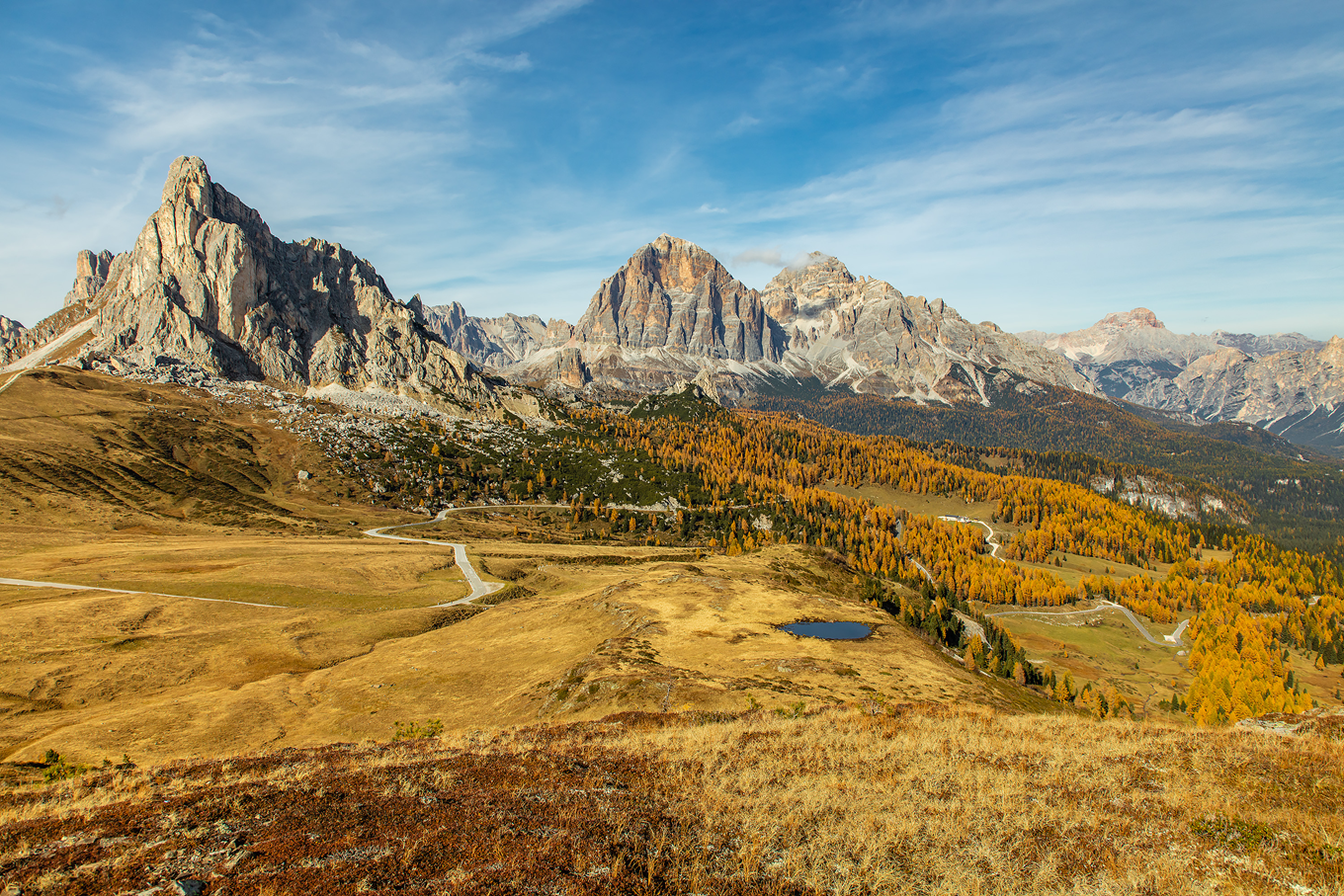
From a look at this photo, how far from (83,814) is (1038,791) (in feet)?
121

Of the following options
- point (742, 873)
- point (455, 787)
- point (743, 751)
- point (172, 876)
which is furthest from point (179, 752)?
point (742, 873)

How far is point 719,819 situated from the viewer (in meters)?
20.9

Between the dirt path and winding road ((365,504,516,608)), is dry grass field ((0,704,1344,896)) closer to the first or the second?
the dirt path

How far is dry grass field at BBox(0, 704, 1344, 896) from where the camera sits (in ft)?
53.5

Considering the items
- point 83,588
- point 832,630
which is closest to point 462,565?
point 83,588

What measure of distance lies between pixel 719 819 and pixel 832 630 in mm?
85625

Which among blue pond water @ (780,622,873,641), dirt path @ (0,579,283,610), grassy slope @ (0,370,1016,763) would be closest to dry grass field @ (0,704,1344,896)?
grassy slope @ (0,370,1016,763)

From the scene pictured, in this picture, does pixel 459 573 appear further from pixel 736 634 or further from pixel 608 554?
pixel 736 634

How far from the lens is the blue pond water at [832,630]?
9556 centimetres

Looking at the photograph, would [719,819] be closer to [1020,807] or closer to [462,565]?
[1020,807]

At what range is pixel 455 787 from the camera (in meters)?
24.1

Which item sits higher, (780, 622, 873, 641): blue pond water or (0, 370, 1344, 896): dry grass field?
(0, 370, 1344, 896): dry grass field

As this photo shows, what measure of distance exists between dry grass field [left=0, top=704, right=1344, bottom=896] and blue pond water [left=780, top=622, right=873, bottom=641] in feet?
213

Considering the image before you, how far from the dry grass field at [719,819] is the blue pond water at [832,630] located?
65011 millimetres
